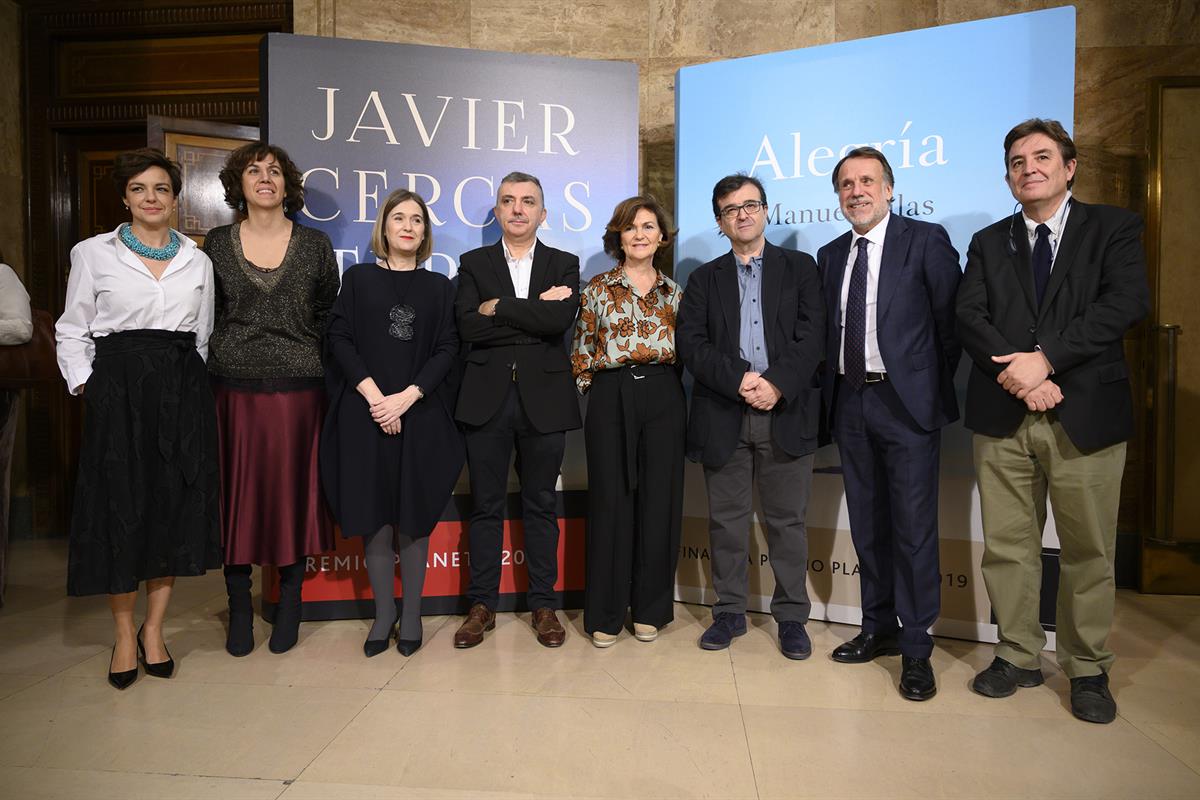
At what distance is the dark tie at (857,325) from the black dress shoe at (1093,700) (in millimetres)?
1203

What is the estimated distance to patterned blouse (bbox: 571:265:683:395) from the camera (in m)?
3.15

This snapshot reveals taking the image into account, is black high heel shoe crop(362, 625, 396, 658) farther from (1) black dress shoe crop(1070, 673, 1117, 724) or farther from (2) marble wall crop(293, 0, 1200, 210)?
(2) marble wall crop(293, 0, 1200, 210)

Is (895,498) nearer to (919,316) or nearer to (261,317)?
(919,316)

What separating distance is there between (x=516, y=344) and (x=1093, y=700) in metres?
2.33

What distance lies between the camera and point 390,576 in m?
3.19

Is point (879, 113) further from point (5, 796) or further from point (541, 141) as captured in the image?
point (5, 796)

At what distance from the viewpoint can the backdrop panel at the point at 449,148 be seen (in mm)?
3664

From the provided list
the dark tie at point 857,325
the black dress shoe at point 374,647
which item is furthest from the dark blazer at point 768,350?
the black dress shoe at point 374,647

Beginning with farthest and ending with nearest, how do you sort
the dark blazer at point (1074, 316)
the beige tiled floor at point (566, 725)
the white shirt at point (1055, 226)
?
1. the white shirt at point (1055, 226)
2. the dark blazer at point (1074, 316)
3. the beige tiled floor at point (566, 725)

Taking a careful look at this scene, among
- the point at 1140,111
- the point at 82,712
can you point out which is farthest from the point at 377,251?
the point at 1140,111

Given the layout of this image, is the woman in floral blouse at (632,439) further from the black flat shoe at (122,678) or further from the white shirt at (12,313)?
the white shirt at (12,313)

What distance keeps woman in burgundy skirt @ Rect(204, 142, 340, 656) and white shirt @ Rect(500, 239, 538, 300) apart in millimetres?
729

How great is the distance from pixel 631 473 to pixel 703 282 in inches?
32.0

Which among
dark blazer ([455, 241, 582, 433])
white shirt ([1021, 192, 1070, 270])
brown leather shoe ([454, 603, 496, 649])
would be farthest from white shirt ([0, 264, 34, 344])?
white shirt ([1021, 192, 1070, 270])
